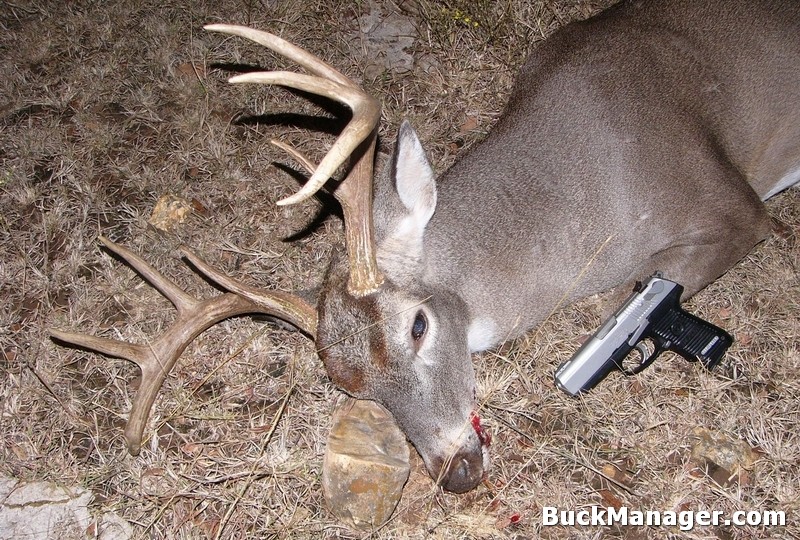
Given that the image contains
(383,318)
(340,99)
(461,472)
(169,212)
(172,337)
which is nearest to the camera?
(340,99)

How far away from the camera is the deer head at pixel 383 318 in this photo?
9.21ft

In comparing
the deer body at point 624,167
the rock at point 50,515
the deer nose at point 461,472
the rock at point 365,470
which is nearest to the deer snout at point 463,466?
the deer nose at point 461,472

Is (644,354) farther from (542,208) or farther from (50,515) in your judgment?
(50,515)

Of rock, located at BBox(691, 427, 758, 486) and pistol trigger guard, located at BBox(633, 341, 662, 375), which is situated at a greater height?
pistol trigger guard, located at BBox(633, 341, 662, 375)

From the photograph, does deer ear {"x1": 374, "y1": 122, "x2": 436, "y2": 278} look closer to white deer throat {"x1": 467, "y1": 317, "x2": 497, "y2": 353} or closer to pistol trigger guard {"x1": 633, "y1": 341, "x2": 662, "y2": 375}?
white deer throat {"x1": 467, "y1": 317, "x2": 497, "y2": 353}

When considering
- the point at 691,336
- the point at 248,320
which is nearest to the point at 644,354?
the point at 691,336

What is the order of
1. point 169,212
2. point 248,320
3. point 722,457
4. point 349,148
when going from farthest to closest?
point 169,212 → point 248,320 → point 722,457 → point 349,148

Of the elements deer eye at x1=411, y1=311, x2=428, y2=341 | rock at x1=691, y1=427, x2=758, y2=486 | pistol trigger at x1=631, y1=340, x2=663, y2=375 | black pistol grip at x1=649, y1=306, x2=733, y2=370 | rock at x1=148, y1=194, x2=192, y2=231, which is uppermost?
black pistol grip at x1=649, y1=306, x2=733, y2=370

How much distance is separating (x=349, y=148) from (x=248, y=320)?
1696mm

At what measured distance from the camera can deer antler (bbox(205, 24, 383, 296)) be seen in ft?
7.88

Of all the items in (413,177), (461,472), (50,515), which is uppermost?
(413,177)

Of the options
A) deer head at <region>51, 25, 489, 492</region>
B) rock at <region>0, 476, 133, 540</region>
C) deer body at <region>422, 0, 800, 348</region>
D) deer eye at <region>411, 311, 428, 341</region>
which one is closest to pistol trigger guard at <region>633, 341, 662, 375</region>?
deer body at <region>422, 0, 800, 348</region>

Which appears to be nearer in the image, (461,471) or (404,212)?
(461,471)

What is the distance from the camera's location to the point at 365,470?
3.09 metres
